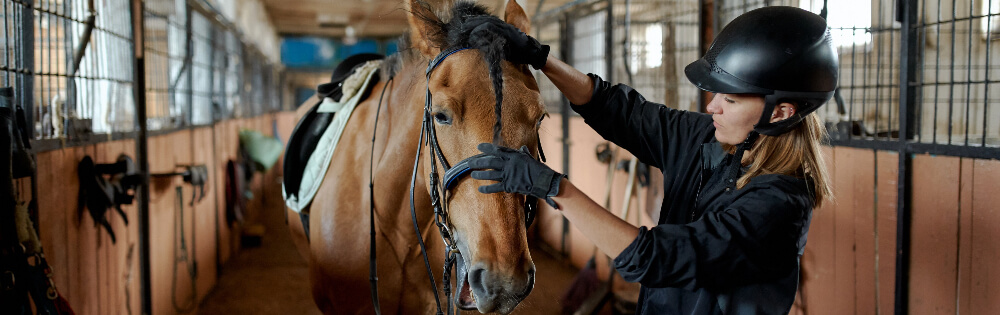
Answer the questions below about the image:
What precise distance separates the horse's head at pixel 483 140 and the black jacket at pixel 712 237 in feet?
0.72

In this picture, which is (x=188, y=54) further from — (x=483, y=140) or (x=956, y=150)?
(x=956, y=150)

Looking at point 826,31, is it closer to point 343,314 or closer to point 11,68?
point 343,314

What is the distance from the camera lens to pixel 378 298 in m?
1.87

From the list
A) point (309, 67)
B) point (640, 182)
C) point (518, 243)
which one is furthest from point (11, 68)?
point (309, 67)

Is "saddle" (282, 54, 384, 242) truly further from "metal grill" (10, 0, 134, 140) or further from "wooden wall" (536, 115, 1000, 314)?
"wooden wall" (536, 115, 1000, 314)

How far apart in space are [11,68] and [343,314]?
48.3 inches

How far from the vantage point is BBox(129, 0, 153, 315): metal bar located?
2.67 meters

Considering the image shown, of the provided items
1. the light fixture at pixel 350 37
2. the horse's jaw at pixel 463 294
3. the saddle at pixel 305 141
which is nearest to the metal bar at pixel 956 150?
the horse's jaw at pixel 463 294

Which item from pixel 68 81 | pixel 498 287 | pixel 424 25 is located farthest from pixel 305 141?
pixel 498 287

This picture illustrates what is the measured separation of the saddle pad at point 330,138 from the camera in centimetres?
213

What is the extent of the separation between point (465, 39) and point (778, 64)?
2.16 ft

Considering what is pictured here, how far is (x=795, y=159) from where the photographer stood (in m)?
1.16

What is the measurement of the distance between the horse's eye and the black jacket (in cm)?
47

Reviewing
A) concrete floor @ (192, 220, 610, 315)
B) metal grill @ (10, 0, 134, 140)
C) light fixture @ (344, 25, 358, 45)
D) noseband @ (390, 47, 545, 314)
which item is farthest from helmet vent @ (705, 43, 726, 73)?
light fixture @ (344, 25, 358, 45)
